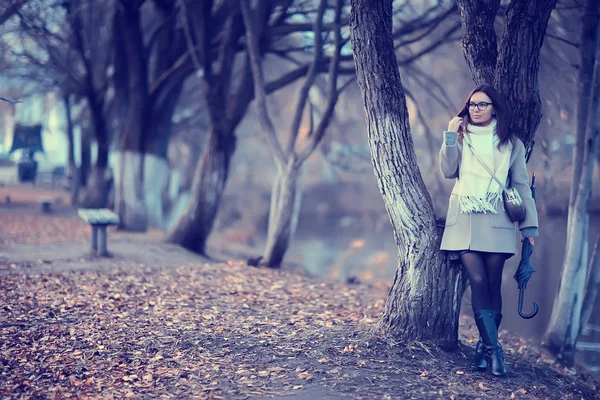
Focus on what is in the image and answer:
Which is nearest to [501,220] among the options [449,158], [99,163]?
[449,158]

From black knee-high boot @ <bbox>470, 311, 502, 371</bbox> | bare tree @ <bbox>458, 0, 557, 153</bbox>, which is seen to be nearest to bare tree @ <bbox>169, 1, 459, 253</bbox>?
bare tree @ <bbox>458, 0, 557, 153</bbox>

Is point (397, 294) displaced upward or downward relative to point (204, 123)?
downward

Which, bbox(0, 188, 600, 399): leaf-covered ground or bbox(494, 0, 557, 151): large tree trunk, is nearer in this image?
bbox(0, 188, 600, 399): leaf-covered ground

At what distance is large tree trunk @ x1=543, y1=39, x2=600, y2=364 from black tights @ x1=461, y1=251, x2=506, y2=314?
3.06 metres

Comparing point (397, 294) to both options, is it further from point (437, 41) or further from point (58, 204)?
point (58, 204)

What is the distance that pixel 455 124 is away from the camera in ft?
16.9

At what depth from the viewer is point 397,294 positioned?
5.70 m

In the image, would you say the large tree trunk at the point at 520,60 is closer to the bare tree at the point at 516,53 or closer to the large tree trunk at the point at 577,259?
the bare tree at the point at 516,53

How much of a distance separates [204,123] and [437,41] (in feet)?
41.3

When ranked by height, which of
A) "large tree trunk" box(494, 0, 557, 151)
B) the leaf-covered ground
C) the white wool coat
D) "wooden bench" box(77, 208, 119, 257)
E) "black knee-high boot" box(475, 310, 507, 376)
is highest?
"large tree trunk" box(494, 0, 557, 151)

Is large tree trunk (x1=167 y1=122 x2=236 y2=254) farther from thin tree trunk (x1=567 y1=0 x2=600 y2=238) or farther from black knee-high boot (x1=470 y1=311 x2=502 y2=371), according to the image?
black knee-high boot (x1=470 y1=311 x2=502 y2=371)

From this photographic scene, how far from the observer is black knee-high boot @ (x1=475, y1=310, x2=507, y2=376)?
5.09m

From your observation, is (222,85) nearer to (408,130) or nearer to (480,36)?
(408,130)

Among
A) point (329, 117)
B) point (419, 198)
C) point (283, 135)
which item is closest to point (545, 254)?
point (329, 117)
